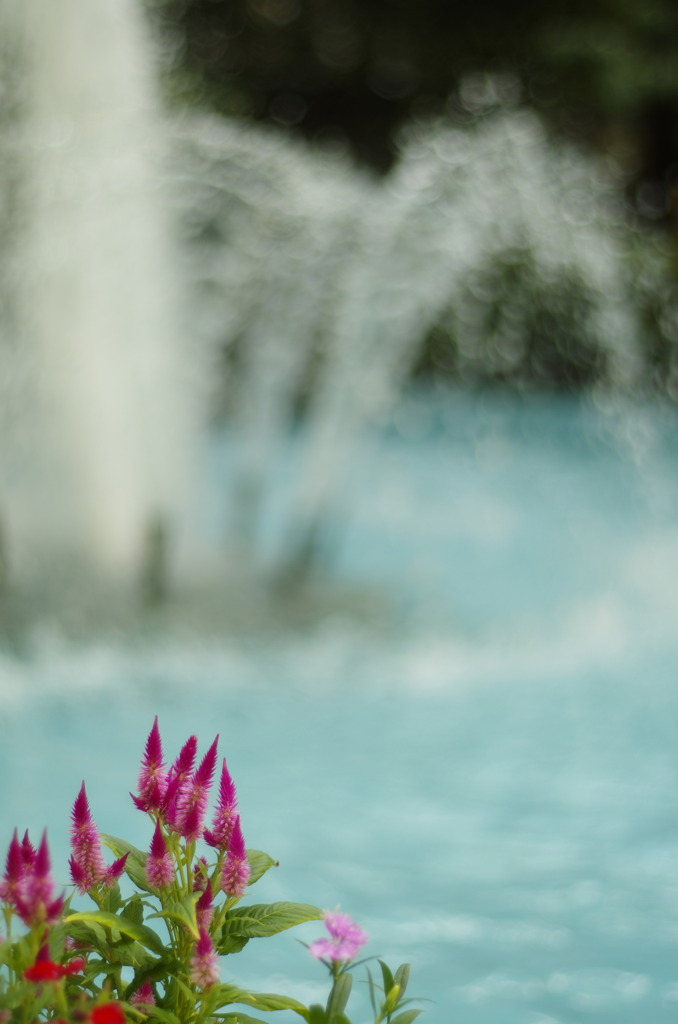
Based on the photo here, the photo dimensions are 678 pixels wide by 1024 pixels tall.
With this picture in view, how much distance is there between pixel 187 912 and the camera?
3.78 ft

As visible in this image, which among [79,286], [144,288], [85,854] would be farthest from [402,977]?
[144,288]

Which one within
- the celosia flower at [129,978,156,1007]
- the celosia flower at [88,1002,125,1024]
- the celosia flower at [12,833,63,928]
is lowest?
the celosia flower at [88,1002,125,1024]

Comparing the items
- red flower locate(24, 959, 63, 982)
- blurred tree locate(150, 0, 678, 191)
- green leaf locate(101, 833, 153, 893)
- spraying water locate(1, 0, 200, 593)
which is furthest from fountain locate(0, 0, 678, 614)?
blurred tree locate(150, 0, 678, 191)

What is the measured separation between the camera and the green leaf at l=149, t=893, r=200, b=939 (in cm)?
113

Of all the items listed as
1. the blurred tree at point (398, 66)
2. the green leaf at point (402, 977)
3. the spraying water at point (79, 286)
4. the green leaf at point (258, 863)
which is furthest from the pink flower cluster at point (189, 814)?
the blurred tree at point (398, 66)

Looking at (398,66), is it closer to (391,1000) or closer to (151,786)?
(151,786)

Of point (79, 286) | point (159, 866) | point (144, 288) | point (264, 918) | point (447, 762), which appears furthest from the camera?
point (144, 288)

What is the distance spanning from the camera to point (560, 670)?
372cm

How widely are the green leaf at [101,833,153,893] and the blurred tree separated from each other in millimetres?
13706

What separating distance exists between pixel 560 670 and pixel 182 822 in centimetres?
268

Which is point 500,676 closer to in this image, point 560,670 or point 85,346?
point 560,670

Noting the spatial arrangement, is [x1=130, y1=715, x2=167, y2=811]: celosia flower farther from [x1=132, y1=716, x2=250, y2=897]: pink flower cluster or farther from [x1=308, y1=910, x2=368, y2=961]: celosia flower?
[x1=308, y1=910, x2=368, y2=961]: celosia flower

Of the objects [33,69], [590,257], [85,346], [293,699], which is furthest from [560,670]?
[590,257]

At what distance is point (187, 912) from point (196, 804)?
0.11 meters
